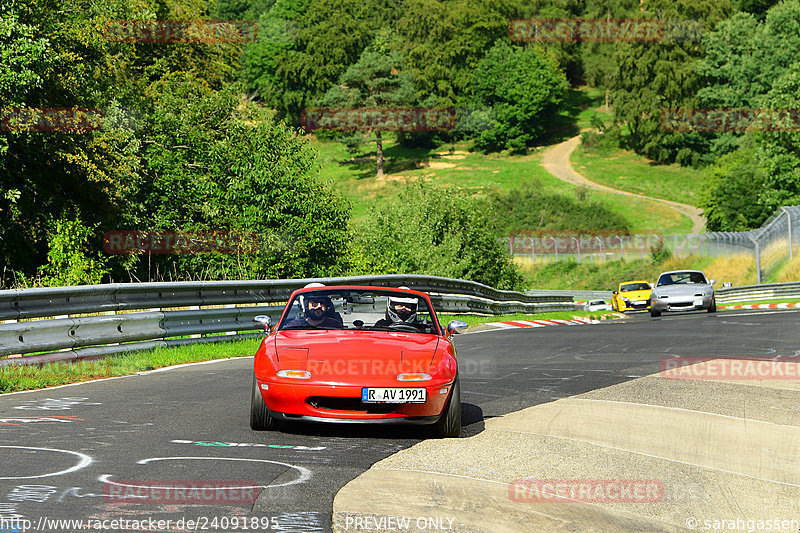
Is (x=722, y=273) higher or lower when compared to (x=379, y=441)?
lower

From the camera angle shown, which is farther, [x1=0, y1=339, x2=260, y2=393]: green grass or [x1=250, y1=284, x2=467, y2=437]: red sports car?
[x1=0, y1=339, x2=260, y2=393]: green grass

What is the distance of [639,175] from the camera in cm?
10081

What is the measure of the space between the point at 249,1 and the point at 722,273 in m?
137

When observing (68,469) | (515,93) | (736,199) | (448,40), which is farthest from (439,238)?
(448,40)

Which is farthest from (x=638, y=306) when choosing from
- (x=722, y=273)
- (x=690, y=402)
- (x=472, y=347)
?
(x=690, y=402)

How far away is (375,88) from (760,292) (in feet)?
238

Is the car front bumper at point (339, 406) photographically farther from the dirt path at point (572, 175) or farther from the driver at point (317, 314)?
the dirt path at point (572, 175)

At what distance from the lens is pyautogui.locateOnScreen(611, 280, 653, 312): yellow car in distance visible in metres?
37.6

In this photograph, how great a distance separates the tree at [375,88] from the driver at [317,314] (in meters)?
98.4

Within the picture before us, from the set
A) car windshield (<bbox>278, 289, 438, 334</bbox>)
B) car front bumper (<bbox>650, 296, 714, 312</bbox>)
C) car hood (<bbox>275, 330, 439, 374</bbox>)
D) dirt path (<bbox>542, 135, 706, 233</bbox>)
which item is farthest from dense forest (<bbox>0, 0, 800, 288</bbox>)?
car hood (<bbox>275, 330, 439, 374</bbox>)

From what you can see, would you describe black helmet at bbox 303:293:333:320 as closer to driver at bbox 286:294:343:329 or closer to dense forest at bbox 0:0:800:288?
driver at bbox 286:294:343:329

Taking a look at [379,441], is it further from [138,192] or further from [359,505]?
[138,192]

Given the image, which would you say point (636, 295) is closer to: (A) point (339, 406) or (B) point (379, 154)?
(A) point (339, 406)

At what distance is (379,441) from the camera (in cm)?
731
